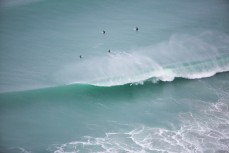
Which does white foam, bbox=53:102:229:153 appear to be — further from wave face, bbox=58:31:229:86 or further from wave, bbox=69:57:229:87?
wave face, bbox=58:31:229:86

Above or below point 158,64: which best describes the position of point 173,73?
below

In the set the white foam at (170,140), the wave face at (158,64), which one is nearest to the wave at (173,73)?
the wave face at (158,64)

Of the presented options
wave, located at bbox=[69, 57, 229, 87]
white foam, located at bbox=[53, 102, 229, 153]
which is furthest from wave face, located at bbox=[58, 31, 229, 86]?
white foam, located at bbox=[53, 102, 229, 153]

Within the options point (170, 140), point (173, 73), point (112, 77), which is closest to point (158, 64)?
point (173, 73)

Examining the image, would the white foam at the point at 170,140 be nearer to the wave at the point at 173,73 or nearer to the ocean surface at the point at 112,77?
the ocean surface at the point at 112,77

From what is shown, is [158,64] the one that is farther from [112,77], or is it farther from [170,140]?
[170,140]

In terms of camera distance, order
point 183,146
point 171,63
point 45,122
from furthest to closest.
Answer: point 171,63
point 45,122
point 183,146

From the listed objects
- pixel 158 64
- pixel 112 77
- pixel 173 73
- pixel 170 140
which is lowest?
pixel 170 140

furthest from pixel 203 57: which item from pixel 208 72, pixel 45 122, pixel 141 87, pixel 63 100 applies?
pixel 45 122

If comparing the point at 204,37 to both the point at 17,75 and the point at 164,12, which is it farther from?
the point at 17,75
